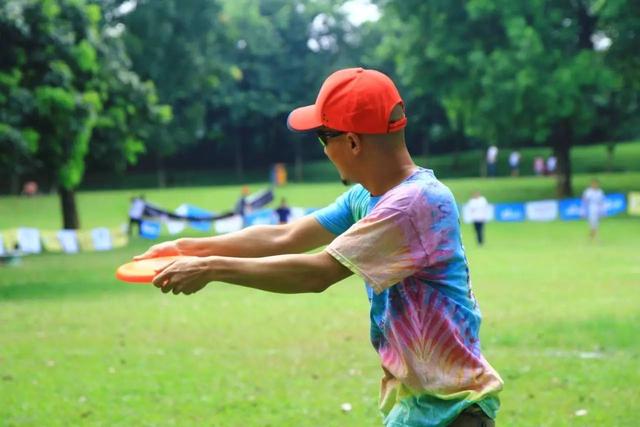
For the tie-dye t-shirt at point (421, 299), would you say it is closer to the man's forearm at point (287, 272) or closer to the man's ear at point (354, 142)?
the man's forearm at point (287, 272)

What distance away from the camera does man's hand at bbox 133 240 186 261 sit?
350cm

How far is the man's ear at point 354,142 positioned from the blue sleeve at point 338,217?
0.52 meters

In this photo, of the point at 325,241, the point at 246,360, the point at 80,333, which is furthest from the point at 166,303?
the point at 325,241

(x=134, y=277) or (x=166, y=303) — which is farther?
(x=166, y=303)

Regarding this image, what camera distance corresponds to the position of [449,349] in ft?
10.6

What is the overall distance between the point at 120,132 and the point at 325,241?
81.3 ft

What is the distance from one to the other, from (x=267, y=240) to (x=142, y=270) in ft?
2.22

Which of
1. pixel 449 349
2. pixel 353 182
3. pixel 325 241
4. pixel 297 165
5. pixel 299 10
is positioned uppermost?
pixel 299 10

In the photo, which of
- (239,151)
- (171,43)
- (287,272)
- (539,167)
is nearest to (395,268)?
(287,272)

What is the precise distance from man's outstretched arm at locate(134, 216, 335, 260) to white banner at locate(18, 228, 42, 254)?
23633 millimetres

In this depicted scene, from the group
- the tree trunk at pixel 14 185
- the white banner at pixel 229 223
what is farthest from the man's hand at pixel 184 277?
the tree trunk at pixel 14 185

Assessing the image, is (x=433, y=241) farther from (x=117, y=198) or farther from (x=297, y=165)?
(x=297, y=165)

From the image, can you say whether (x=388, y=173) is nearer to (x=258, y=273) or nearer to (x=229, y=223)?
(x=258, y=273)

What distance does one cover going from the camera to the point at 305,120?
3.32 meters
